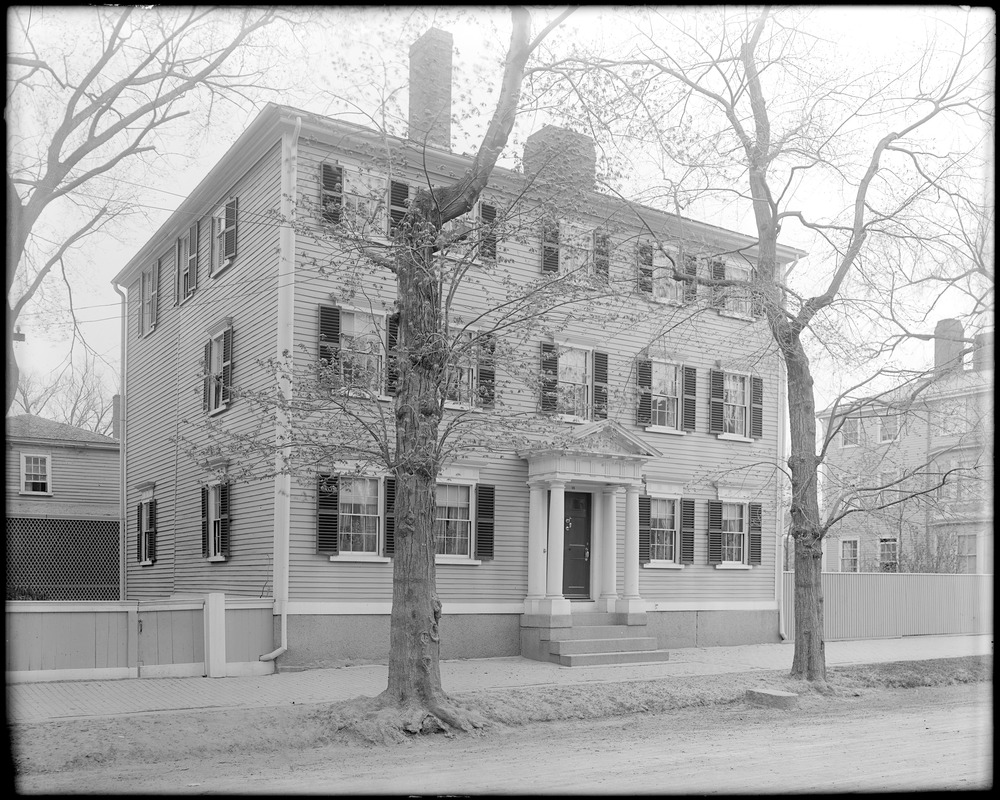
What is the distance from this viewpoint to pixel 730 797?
7.49m

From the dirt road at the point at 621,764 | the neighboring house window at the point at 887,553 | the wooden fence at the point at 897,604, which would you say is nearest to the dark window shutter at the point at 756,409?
the wooden fence at the point at 897,604

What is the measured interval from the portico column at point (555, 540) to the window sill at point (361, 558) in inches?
126

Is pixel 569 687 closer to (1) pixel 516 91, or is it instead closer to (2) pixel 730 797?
(2) pixel 730 797

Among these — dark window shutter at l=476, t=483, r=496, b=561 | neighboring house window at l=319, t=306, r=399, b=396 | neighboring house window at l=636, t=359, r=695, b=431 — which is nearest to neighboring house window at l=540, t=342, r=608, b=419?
neighboring house window at l=636, t=359, r=695, b=431

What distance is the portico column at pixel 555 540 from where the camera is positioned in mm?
18781

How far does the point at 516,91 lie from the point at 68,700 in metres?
9.03

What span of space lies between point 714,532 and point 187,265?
12442 millimetres

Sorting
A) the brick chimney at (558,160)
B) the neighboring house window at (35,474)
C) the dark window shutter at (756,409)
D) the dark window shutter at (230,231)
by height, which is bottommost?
the neighboring house window at (35,474)

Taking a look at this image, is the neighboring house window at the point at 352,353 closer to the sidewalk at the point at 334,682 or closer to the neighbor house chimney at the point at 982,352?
the sidewalk at the point at 334,682

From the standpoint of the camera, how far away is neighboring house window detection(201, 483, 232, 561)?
1848 cm

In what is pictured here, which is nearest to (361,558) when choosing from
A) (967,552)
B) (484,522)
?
(484,522)

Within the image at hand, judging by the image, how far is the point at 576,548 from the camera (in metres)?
19.9

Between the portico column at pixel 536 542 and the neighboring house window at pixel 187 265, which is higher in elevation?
the neighboring house window at pixel 187 265

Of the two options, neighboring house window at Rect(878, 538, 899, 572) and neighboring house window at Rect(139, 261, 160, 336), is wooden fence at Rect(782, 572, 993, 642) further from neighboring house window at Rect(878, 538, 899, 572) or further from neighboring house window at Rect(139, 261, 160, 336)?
neighboring house window at Rect(139, 261, 160, 336)
